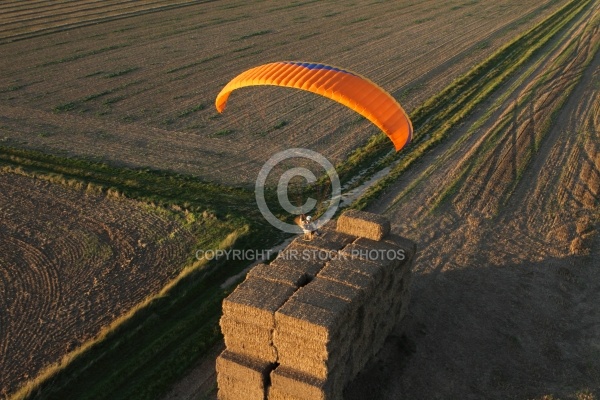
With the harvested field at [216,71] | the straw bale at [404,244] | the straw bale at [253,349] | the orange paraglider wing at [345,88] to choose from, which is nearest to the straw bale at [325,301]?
the straw bale at [253,349]

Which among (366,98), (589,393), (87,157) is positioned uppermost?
(366,98)

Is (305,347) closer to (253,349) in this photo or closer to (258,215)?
(253,349)

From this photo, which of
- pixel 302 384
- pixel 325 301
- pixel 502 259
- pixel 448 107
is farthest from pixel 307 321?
pixel 448 107

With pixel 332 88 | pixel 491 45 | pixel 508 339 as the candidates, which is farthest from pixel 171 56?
pixel 508 339

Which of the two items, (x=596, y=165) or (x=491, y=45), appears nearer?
(x=596, y=165)

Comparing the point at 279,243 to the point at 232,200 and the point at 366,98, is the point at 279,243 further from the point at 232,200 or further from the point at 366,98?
the point at 366,98

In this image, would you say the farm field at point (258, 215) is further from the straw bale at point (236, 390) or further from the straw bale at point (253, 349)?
the straw bale at point (253, 349)

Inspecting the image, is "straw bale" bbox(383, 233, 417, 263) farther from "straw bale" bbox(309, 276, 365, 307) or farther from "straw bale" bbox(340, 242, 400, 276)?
"straw bale" bbox(309, 276, 365, 307)
